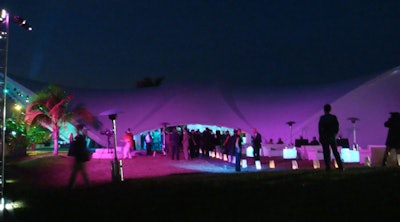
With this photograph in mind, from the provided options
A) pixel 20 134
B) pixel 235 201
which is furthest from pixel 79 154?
pixel 20 134

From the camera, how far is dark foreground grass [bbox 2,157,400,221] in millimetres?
5684

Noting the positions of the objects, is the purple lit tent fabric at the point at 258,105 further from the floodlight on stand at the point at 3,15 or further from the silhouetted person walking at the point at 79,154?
the floodlight on stand at the point at 3,15

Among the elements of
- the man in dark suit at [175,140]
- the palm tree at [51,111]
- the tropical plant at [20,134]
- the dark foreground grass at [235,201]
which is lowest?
the dark foreground grass at [235,201]

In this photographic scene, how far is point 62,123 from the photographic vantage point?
2873 cm

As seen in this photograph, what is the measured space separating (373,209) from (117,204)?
4386mm

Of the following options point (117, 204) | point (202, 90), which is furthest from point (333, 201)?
point (202, 90)

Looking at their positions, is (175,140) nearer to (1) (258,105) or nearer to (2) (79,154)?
(2) (79,154)

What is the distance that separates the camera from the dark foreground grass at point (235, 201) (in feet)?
18.6

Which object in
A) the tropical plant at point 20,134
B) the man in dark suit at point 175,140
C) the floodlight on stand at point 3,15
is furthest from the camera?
the tropical plant at point 20,134

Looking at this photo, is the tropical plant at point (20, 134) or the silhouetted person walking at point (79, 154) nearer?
the silhouetted person walking at point (79, 154)

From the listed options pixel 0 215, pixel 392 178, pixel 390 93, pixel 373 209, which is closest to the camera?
pixel 373 209

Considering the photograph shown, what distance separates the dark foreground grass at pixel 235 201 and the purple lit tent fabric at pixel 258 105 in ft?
57.0

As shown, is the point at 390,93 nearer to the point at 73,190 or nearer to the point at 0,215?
the point at 73,190

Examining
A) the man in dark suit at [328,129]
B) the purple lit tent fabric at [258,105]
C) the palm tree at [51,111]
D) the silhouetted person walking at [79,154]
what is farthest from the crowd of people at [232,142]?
the palm tree at [51,111]
